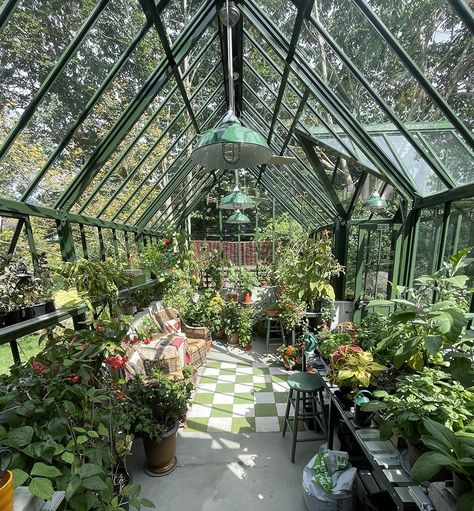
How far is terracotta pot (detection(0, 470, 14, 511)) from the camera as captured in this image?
66 cm

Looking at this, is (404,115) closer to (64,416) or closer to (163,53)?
(163,53)

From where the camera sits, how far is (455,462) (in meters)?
0.94

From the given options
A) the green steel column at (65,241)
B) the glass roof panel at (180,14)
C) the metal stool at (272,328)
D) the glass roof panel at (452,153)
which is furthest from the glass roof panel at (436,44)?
→ the metal stool at (272,328)

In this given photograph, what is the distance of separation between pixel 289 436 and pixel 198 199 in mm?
6170

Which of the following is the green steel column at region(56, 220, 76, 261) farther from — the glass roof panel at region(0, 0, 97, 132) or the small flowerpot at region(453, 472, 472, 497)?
the small flowerpot at region(453, 472, 472, 497)

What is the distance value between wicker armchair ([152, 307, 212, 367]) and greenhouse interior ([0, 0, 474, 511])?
0.50 ft

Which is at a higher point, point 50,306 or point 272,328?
point 50,306

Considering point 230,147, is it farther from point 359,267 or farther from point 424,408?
point 359,267

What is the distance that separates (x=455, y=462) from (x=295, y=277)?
3103mm

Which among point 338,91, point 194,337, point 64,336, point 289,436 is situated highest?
point 338,91

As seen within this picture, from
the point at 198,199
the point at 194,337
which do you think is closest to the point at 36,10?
the point at 194,337

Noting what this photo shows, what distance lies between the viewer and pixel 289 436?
111 inches

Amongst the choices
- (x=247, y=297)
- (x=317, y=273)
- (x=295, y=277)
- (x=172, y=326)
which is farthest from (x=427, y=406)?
(x=247, y=297)

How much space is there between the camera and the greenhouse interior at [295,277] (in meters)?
1.29
